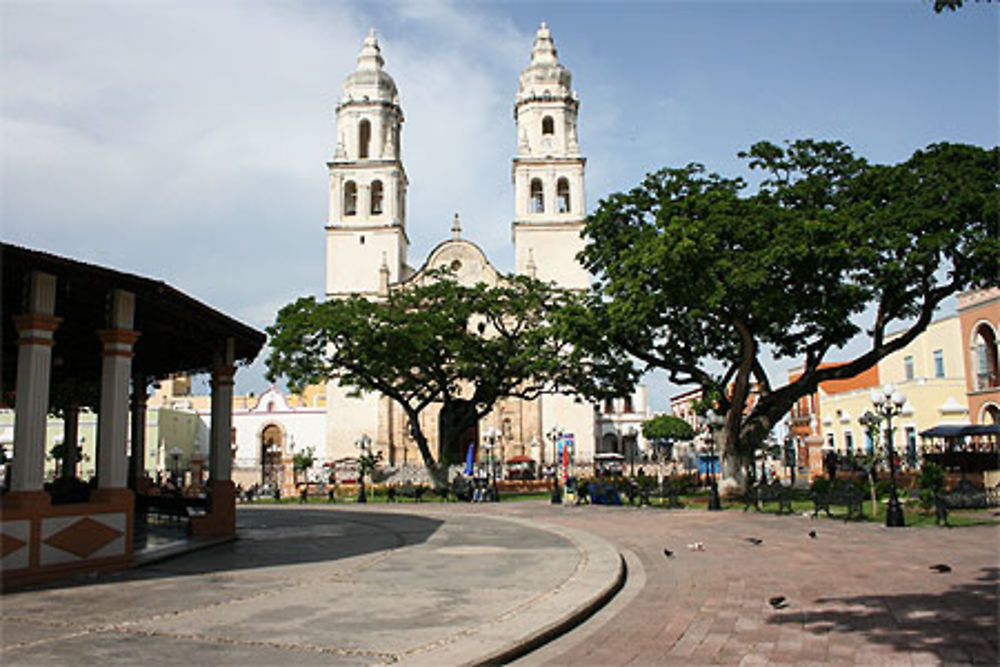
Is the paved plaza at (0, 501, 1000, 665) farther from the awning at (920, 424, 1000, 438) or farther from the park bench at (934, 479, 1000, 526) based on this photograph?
the awning at (920, 424, 1000, 438)

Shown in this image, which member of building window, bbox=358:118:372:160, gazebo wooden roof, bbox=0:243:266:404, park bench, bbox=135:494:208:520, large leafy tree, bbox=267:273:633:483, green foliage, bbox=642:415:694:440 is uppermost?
building window, bbox=358:118:372:160

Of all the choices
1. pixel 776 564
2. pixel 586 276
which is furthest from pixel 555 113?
pixel 776 564

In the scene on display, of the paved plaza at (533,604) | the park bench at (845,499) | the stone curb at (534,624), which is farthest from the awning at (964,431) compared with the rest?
the stone curb at (534,624)

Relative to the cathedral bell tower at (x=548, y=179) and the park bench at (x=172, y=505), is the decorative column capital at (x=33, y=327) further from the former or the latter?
the cathedral bell tower at (x=548, y=179)

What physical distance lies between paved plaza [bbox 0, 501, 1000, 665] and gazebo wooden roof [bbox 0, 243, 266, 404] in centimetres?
376

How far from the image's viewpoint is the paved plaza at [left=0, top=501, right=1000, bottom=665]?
20.5ft

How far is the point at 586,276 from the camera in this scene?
153 ft

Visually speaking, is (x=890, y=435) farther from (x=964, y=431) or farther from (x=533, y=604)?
(x=533, y=604)

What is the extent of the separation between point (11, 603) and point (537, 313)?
25.9 metres

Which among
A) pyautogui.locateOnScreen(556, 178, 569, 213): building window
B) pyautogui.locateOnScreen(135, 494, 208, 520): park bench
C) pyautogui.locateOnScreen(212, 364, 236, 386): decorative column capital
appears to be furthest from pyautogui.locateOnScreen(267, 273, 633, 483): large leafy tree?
pyautogui.locateOnScreen(556, 178, 569, 213): building window

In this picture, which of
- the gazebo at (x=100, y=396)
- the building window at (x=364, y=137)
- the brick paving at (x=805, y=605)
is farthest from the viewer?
the building window at (x=364, y=137)

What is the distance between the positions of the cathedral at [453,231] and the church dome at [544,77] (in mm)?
68

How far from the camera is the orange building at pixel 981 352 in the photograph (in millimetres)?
30125

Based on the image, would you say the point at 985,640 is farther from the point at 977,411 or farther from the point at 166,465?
the point at 166,465
